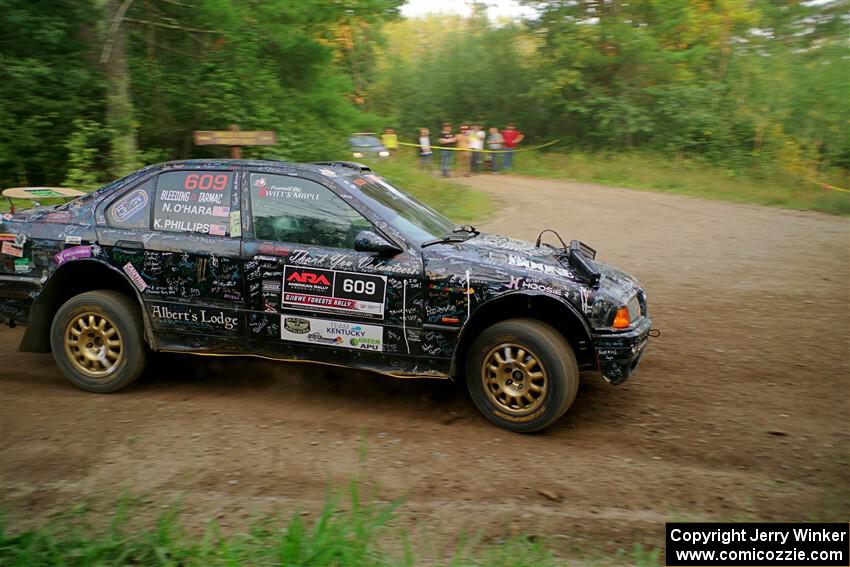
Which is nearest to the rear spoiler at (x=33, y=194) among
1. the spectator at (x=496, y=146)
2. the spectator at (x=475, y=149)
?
the spectator at (x=475, y=149)

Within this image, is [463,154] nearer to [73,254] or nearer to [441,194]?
[441,194]

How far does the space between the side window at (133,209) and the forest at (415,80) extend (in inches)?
275

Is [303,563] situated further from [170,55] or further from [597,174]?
[597,174]

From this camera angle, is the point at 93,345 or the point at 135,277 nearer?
the point at 135,277

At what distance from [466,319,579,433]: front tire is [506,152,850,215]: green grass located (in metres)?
14.6

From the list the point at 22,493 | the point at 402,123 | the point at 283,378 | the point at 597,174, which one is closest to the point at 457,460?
the point at 283,378

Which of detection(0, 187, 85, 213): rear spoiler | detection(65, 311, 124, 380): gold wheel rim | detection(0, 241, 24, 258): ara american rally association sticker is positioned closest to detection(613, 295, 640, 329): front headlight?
detection(65, 311, 124, 380): gold wheel rim

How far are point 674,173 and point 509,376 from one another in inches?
836

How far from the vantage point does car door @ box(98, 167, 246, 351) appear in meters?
5.49

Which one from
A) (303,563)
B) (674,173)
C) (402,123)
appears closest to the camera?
(303,563)

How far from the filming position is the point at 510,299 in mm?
5129

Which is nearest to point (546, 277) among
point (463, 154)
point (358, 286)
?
point (358, 286)

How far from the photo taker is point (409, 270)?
5.14m

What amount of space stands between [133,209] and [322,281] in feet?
5.54
